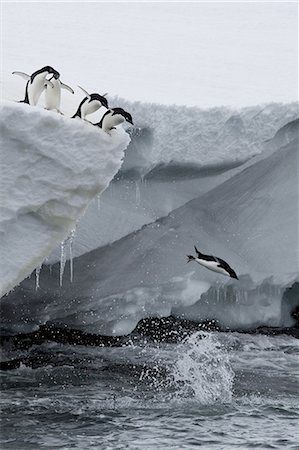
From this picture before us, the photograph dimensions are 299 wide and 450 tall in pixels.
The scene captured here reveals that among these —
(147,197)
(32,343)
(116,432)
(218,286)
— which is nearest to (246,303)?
(218,286)

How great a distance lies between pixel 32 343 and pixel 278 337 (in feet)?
6.30

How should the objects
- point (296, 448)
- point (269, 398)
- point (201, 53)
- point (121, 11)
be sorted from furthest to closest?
point (121, 11) < point (201, 53) < point (269, 398) < point (296, 448)

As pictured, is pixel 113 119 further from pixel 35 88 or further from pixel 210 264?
pixel 210 264

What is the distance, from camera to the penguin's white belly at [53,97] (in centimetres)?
596

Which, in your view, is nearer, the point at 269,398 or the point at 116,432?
the point at 116,432

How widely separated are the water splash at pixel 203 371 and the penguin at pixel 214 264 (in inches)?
26.5

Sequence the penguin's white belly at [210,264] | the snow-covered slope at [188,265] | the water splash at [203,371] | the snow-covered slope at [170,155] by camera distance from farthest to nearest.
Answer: the snow-covered slope at [188,265]
the snow-covered slope at [170,155]
the penguin's white belly at [210,264]
the water splash at [203,371]

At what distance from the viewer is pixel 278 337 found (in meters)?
8.23

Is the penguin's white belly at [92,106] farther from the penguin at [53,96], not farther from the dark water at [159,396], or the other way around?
the dark water at [159,396]

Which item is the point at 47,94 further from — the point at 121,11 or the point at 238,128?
the point at 121,11

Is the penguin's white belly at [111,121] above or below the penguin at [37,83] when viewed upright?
below

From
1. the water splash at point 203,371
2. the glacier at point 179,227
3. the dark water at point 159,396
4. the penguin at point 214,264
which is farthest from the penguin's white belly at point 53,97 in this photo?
the water splash at point 203,371

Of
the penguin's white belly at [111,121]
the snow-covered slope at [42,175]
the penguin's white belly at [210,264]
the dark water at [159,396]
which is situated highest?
the penguin's white belly at [111,121]

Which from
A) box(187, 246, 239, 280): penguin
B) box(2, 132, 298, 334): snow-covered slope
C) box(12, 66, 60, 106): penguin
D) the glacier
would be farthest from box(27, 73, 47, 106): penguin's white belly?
box(2, 132, 298, 334): snow-covered slope
